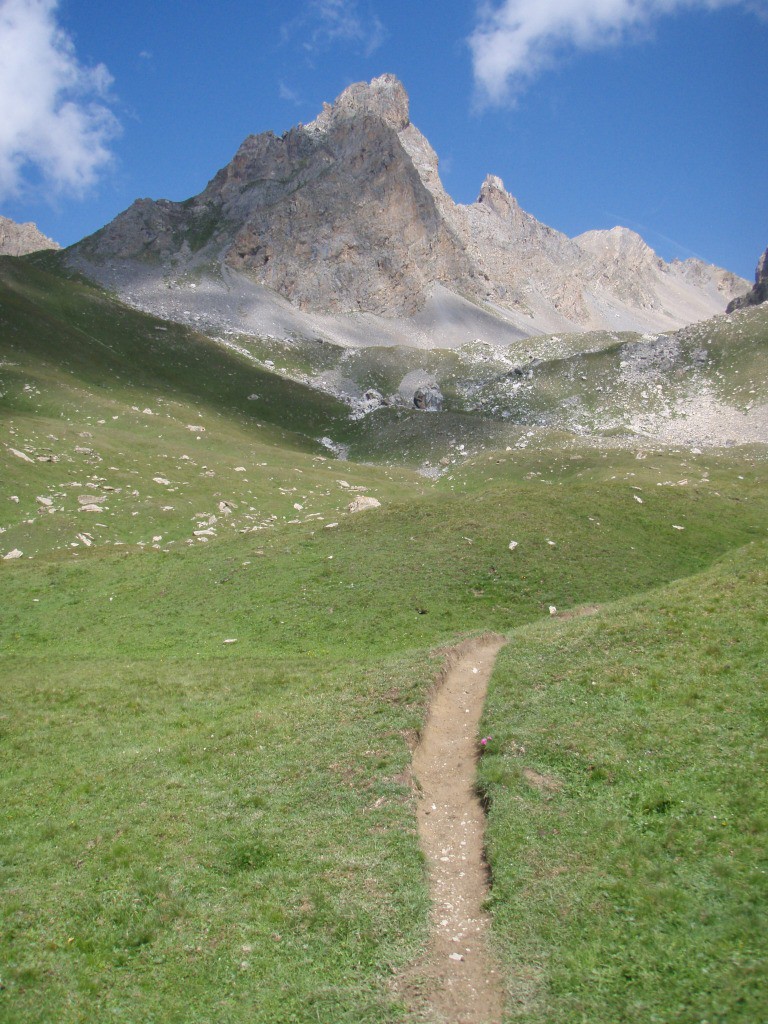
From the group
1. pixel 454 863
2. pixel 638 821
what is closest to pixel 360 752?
pixel 454 863

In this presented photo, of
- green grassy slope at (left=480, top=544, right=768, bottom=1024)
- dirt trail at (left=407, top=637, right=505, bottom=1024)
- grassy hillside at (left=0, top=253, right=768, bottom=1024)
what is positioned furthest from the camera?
grassy hillside at (left=0, top=253, right=768, bottom=1024)

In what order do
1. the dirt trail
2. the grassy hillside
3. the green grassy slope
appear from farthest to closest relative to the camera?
the grassy hillside, the dirt trail, the green grassy slope

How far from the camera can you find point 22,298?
10550 centimetres

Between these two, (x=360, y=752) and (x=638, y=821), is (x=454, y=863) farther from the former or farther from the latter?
(x=360, y=752)

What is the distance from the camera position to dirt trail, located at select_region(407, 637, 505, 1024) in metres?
10.0

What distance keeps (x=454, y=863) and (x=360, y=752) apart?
15.5ft

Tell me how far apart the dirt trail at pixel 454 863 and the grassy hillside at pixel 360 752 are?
1.48 feet

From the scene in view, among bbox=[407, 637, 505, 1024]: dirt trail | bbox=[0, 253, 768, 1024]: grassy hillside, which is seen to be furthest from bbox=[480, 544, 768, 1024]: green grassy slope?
bbox=[407, 637, 505, 1024]: dirt trail

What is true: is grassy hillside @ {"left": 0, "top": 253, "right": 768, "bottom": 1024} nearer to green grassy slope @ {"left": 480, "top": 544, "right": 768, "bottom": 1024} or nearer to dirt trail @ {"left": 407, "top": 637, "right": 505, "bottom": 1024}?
green grassy slope @ {"left": 480, "top": 544, "right": 768, "bottom": 1024}

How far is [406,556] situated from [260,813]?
890 inches

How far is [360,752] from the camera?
1747cm

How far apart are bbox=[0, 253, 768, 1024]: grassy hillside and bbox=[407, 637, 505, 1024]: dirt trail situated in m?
0.45

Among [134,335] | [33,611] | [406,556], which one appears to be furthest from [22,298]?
[406,556]

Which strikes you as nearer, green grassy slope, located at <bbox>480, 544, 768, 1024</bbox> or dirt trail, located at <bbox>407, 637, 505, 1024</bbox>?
green grassy slope, located at <bbox>480, 544, 768, 1024</bbox>
